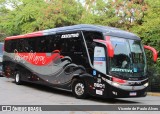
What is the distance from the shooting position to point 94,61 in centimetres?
1466

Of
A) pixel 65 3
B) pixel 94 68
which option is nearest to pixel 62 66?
pixel 94 68

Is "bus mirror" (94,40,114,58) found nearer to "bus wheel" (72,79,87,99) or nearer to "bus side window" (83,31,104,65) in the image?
"bus side window" (83,31,104,65)


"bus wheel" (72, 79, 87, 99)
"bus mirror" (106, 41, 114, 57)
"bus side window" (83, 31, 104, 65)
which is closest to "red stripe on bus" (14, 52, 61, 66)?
"bus wheel" (72, 79, 87, 99)

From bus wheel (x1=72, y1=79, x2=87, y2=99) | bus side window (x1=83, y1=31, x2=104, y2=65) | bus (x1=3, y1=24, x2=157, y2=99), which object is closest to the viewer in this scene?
bus (x1=3, y1=24, x2=157, y2=99)

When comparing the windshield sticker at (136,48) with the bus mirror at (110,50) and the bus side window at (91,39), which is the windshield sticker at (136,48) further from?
the bus mirror at (110,50)

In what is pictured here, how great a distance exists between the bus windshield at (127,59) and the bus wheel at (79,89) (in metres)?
1.89

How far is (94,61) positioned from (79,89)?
1698mm

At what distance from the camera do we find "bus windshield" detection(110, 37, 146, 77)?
1416cm

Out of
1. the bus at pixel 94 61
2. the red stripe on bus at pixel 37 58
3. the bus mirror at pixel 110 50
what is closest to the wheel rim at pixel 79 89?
the bus at pixel 94 61

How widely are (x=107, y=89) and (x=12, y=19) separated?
86.1ft

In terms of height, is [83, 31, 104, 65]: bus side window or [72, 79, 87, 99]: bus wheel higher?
[83, 31, 104, 65]: bus side window

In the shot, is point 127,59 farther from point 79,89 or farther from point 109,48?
point 79,89

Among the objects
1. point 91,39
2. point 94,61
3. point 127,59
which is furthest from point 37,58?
point 127,59

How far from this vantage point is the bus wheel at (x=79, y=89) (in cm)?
1526
